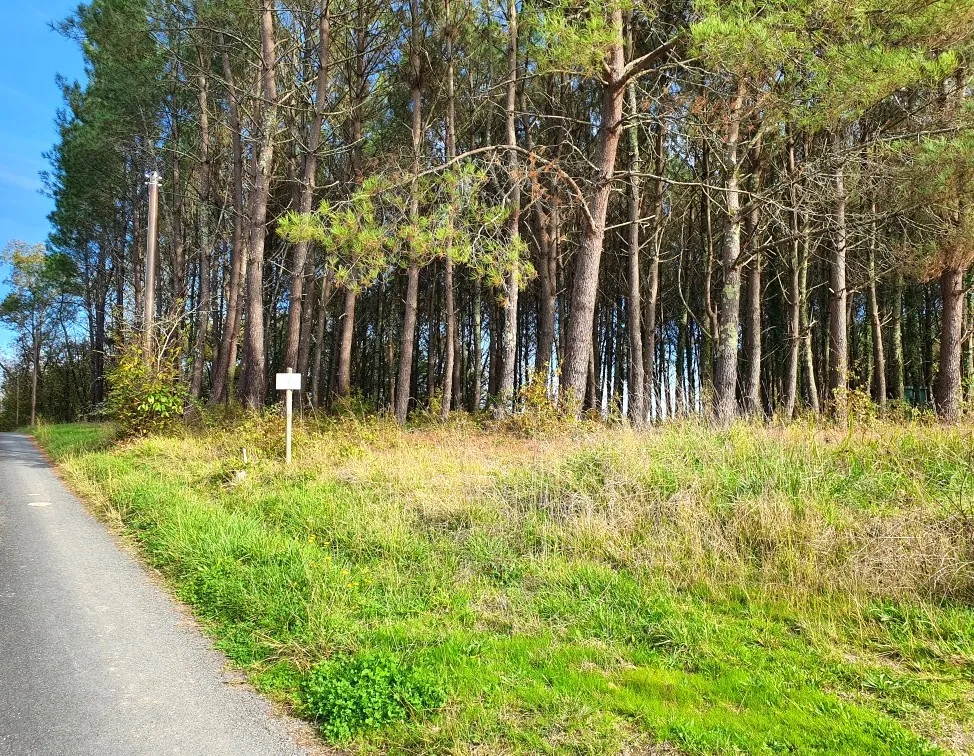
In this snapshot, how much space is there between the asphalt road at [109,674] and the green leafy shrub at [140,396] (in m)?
9.10

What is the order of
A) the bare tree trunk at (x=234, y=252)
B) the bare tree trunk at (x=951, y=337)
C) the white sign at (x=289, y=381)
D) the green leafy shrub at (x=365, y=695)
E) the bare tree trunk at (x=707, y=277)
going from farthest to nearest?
the bare tree trunk at (x=234, y=252) < the bare tree trunk at (x=707, y=277) < the bare tree trunk at (x=951, y=337) < the white sign at (x=289, y=381) < the green leafy shrub at (x=365, y=695)

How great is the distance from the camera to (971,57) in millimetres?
11344

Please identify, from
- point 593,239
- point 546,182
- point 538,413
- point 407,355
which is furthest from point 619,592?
point 546,182

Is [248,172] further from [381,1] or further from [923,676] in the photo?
[923,676]

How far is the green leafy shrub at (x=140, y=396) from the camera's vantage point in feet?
49.8

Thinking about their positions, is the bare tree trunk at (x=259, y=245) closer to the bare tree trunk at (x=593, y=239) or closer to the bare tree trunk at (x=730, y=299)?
the bare tree trunk at (x=593, y=239)

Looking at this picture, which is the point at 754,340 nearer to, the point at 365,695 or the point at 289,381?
the point at 289,381

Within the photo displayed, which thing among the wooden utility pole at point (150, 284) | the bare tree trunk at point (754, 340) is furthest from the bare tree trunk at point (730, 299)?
the wooden utility pole at point (150, 284)

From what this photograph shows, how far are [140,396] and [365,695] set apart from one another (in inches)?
563

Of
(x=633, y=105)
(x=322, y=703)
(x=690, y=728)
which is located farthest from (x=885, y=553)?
(x=633, y=105)

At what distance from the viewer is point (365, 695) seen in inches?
136

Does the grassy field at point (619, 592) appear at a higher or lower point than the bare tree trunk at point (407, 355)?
lower

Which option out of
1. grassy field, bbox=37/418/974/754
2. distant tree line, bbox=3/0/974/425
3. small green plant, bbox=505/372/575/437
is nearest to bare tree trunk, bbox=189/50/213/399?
distant tree line, bbox=3/0/974/425

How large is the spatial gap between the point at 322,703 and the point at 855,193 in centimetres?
1306
